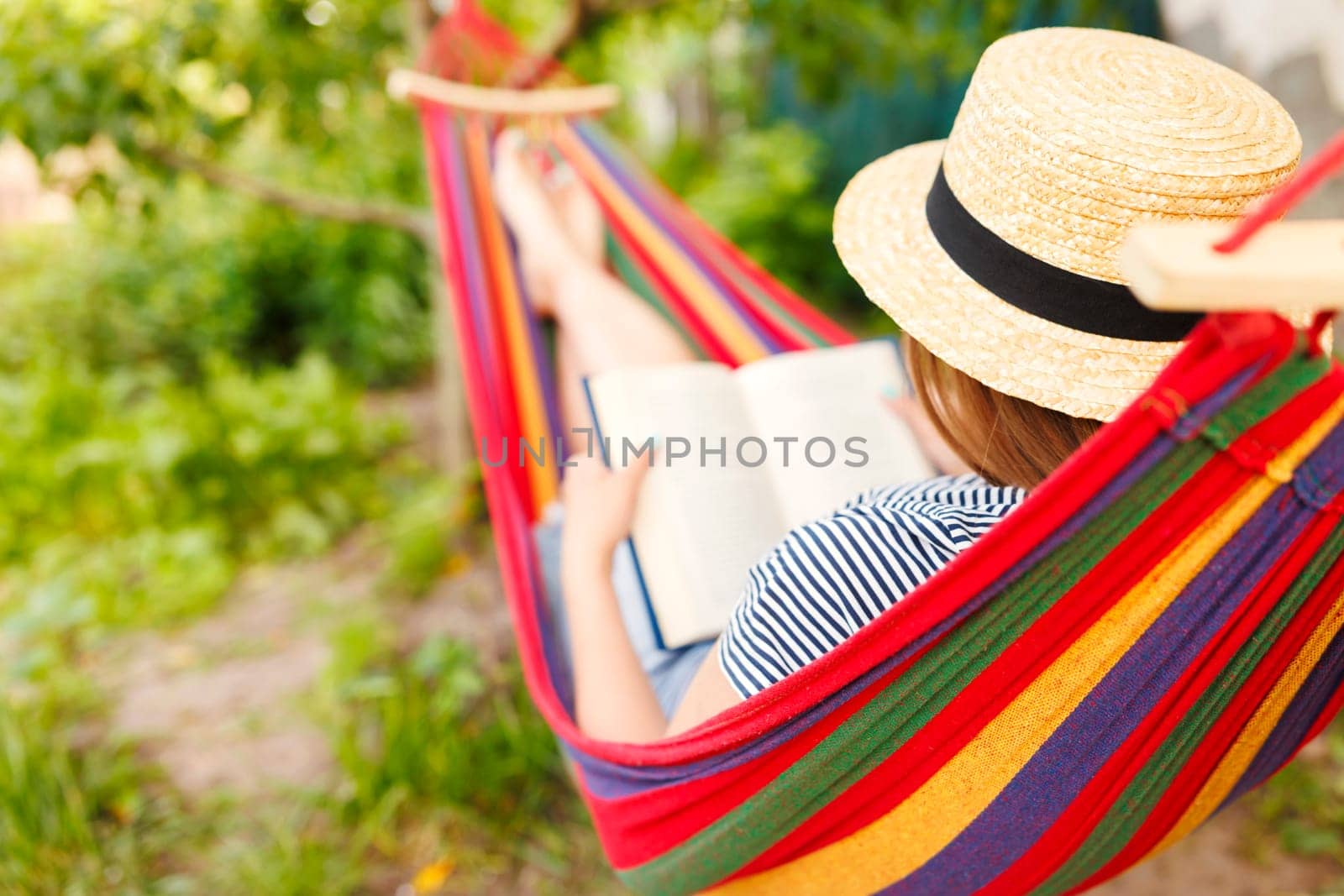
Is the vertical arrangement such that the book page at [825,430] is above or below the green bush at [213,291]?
above

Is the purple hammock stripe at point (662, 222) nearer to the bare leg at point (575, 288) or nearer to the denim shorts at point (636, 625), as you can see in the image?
the bare leg at point (575, 288)

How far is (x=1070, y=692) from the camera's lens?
0.63 meters

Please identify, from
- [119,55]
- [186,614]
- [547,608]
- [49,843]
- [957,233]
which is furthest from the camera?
[186,614]

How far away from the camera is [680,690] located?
0.96 metres

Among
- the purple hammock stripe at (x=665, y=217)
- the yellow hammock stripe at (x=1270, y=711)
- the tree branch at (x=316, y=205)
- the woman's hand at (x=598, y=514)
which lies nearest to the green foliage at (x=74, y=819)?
the woman's hand at (x=598, y=514)

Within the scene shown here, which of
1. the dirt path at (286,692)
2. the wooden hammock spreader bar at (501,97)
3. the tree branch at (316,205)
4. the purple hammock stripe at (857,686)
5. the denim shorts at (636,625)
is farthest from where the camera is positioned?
the tree branch at (316,205)

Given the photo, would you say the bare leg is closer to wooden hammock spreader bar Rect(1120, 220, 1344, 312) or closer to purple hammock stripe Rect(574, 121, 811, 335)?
purple hammock stripe Rect(574, 121, 811, 335)

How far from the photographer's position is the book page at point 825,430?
110cm

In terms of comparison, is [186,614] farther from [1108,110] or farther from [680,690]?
[1108,110]

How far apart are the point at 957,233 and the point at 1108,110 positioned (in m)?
0.14

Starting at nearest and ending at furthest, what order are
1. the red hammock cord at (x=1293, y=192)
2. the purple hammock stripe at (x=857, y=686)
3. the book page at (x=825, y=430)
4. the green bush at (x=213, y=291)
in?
the red hammock cord at (x=1293, y=192) → the purple hammock stripe at (x=857, y=686) → the book page at (x=825, y=430) → the green bush at (x=213, y=291)

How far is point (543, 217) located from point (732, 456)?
29.0 inches

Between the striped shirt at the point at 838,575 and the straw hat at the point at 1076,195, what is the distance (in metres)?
0.12

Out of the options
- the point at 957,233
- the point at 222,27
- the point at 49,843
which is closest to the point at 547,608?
the point at 957,233
